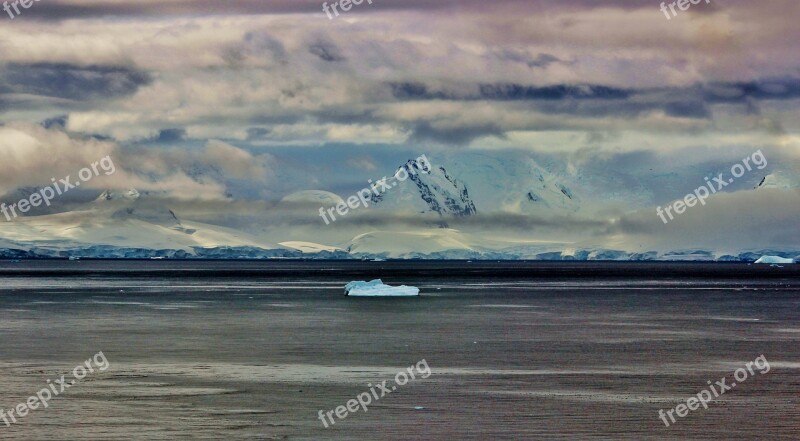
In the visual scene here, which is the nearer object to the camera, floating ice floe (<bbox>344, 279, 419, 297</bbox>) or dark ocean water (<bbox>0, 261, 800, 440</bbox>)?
dark ocean water (<bbox>0, 261, 800, 440</bbox>)

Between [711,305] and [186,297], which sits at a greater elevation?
[186,297]

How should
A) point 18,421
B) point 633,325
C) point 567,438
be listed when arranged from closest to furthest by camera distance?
1. point 567,438
2. point 18,421
3. point 633,325

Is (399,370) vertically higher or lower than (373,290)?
lower

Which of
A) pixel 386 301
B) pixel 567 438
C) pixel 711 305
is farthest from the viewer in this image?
pixel 386 301

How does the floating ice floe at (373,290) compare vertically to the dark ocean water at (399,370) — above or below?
above

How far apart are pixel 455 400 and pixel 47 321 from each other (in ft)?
177

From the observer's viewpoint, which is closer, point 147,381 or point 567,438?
point 567,438

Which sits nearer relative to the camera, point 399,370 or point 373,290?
point 399,370

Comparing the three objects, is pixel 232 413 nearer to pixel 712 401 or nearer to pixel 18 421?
pixel 18 421

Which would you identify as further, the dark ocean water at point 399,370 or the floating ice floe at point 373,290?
the floating ice floe at point 373,290

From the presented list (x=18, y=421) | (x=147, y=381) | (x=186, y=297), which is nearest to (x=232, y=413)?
(x=18, y=421)

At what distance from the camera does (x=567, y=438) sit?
33.8 metres

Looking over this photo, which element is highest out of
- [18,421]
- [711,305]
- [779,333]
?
[711,305]

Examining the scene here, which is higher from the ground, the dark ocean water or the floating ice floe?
the floating ice floe
